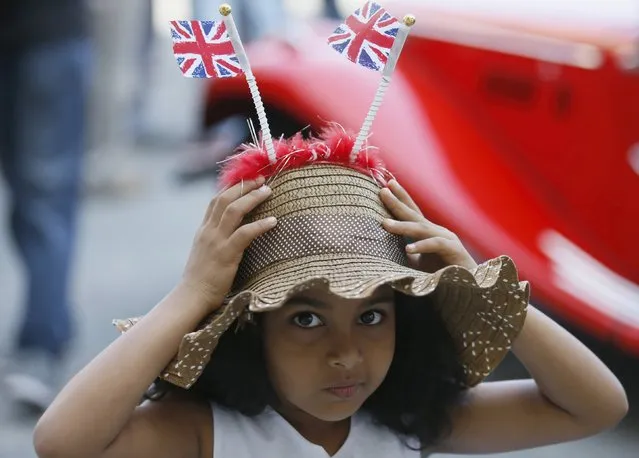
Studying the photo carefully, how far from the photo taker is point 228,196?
1568mm

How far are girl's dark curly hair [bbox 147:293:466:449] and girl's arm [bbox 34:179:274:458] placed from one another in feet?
0.53

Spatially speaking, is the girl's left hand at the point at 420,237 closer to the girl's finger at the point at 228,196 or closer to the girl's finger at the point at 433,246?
the girl's finger at the point at 433,246

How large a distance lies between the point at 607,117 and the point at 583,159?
136mm

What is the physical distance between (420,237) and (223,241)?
0.95ft

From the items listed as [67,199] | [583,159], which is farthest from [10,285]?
[583,159]

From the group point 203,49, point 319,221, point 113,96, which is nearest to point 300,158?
point 319,221

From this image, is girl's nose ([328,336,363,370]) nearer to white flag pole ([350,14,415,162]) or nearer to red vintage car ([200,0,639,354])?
white flag pole ([350,14,415,162])

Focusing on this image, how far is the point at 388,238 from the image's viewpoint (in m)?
1.59

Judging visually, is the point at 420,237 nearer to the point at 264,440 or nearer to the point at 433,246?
the point at 433,246

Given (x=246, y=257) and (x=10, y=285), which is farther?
(x=10, y=285)

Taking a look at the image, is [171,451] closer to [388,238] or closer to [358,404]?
[358,404]

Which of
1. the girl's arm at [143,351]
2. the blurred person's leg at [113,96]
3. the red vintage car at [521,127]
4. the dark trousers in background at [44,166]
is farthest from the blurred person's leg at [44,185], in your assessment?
the blurred person's leg at [113,96]

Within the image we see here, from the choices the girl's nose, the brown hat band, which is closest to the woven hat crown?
the brown hat band

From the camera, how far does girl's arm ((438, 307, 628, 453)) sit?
1.70 m
